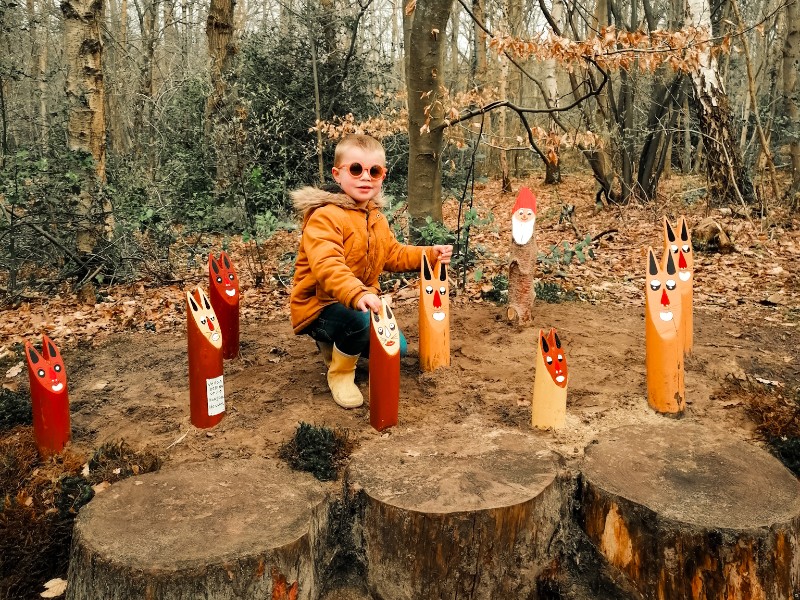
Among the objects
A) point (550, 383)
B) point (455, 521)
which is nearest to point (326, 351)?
point (550, 383)

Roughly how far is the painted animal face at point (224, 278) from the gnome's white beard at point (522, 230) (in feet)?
6.11

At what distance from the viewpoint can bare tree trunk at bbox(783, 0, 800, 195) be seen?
973 cm

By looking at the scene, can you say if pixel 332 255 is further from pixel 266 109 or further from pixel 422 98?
pixel 266 109

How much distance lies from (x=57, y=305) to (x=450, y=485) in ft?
17.8

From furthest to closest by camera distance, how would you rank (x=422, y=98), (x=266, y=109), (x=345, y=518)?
(x=266, y=109) → (x=422, y=98) → (x=345, y=518)

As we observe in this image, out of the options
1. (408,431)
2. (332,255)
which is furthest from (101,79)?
(408,431)

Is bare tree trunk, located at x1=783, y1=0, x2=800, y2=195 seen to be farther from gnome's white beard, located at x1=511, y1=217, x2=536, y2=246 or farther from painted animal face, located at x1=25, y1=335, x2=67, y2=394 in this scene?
painted animal face, located at x1=25, y1=335, x2=67, y2=394

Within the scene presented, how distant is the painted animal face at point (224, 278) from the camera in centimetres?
413

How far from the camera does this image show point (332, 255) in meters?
3.43

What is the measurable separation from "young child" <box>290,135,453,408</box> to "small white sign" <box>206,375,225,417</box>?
0.61 m

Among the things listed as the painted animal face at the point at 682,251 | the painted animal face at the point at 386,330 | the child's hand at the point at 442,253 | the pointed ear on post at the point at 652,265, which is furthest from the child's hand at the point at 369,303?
the painted animal face at the point at 682,251

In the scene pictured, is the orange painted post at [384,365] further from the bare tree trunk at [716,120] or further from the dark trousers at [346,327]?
the bare tree trunk at [716,120]

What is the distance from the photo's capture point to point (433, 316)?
3.86 metres

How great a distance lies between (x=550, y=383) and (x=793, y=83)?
9996mm
